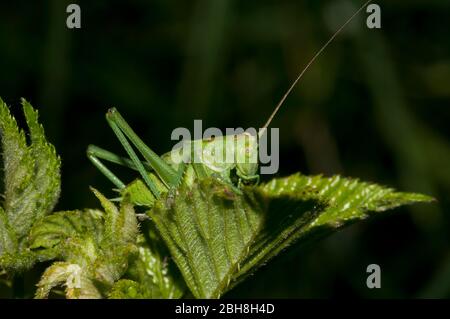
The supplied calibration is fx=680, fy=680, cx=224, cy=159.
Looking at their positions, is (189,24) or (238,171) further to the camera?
(189,24)

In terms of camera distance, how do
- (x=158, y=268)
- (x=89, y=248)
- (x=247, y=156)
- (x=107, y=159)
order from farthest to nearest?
(x=107, y=159) < (x=247, y=156) < (x=158, y=268) < (x=89, y=248)

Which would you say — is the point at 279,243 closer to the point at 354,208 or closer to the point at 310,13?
the point at 354,208

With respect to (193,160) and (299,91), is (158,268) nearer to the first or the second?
(193,160)

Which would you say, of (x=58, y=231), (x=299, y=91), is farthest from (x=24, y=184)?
(x=299, y=91)

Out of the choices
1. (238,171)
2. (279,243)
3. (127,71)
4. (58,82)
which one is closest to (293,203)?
(279,243)

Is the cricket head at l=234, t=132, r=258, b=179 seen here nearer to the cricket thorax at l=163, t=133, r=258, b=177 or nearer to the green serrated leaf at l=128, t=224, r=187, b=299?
the cricket thorax at l=163, t=133, r=258, b=177
